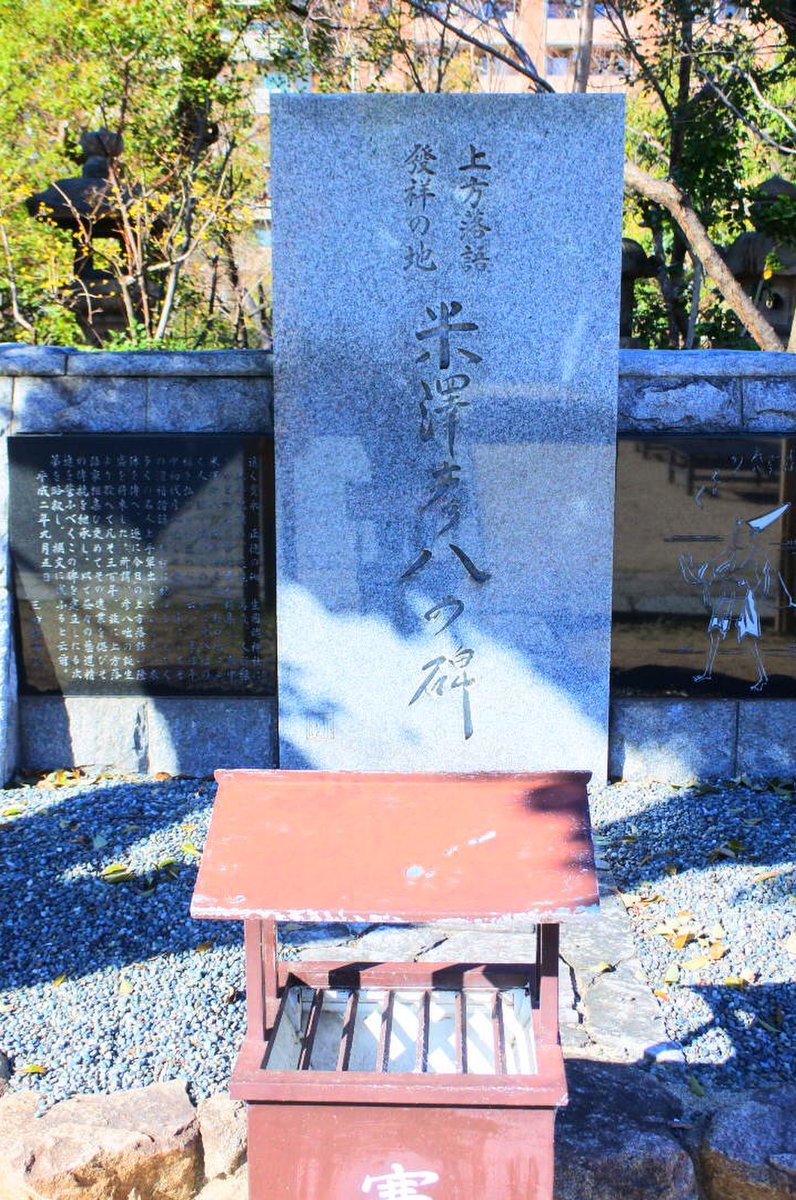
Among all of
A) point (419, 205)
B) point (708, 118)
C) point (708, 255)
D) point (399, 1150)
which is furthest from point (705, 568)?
point (708, 118)

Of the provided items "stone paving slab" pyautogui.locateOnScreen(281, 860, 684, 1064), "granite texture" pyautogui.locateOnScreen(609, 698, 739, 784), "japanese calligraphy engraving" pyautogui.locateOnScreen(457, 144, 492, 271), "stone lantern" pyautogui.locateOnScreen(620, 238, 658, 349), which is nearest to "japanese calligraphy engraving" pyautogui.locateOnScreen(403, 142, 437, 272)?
"japanese calligraphy engraving" pyautogui.locateOnScreen(457, 144, 492, 271)

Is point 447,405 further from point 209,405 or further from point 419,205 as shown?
point 209,405

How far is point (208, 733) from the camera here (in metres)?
5.18

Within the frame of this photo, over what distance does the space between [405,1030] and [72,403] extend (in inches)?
143

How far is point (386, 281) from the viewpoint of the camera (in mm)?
4730

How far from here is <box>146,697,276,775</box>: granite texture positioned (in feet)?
17.0

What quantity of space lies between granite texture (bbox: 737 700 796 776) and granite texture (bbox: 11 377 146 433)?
10.6ft

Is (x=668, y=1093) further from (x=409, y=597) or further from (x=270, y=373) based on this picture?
(x=270, y=373)

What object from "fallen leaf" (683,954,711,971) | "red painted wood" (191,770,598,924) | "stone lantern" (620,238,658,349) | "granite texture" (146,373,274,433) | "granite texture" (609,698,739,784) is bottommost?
"fallen leaf" (683,954,711,971)

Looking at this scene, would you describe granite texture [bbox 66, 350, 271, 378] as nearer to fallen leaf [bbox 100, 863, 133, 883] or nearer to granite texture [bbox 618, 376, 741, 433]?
granite texture [bbox 618, 376, 741, 433]

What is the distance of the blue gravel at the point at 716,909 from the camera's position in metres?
3.04

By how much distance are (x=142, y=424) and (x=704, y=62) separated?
322 inches

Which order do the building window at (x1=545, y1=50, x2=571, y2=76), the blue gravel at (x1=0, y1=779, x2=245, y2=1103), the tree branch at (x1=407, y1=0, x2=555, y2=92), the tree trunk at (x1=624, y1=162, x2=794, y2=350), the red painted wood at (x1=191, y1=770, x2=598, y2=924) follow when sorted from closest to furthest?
the red painted wood at (x1=191, y1=770, x2=598, y2=924), the blue gravel at (x1=0, y1=779, x2=245, y2=1103), the tree trunk at (x1=624, y1=162, x2=794, y2=350), the tree branch at (x1=407, y1=0, x2=555, y2=92), the building window at (x1=545, y1=50, x2=571, y2=76)

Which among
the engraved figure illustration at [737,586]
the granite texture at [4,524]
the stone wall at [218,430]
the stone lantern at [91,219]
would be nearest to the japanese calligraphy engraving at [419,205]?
the stone wall at [218,430]
